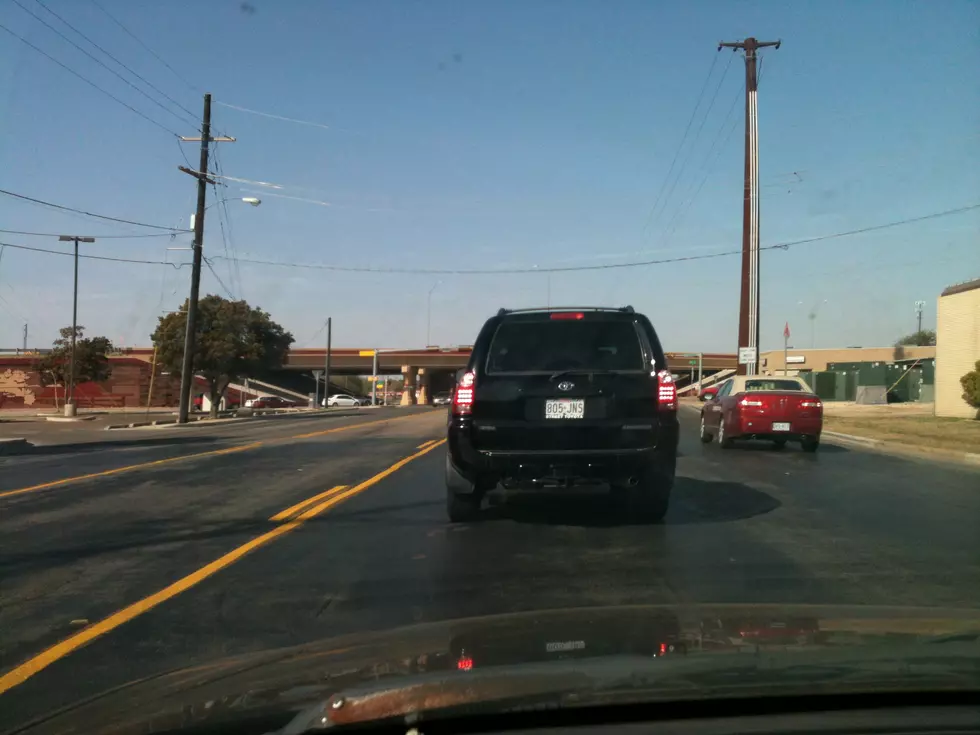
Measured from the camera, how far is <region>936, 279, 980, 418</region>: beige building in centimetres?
3038

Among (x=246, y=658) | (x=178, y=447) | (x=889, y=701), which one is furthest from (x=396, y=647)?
(x=178, y=447)

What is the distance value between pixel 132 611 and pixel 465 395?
3.33 metres

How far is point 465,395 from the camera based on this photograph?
25.8 ft

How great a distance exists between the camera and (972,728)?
2.60 m

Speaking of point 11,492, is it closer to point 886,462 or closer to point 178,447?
point 178,447

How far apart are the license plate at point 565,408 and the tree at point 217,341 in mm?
37519

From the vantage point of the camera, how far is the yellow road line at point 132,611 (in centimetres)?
461

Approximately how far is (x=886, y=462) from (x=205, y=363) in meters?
35.5

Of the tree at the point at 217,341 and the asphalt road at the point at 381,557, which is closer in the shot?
the asphalt road at the point at 381,557

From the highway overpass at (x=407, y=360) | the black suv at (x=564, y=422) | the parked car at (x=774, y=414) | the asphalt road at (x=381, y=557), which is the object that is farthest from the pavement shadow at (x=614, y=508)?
the highway overpass at (x=407, y=360)

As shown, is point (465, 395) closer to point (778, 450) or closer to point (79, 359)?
point (778, 450)

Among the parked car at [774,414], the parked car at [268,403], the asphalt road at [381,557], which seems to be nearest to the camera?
the asphalt road at [381,557]

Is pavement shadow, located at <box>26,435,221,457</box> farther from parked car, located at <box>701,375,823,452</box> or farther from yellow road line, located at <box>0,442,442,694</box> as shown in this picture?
parked car, located at <box>701,375,823,452</box>

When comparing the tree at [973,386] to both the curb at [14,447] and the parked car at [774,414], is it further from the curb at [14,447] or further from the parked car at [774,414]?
the curb at [14,447]
